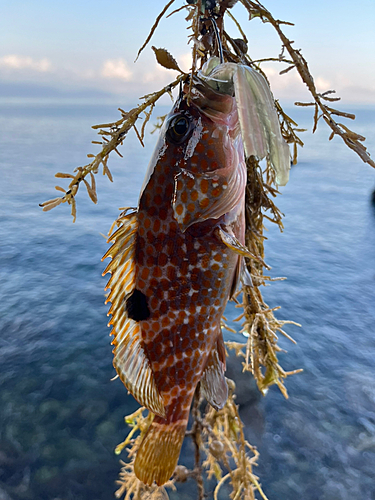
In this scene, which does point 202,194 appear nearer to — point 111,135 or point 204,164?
point 204,164

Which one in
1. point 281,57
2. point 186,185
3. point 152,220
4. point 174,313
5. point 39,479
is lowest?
point 39,479

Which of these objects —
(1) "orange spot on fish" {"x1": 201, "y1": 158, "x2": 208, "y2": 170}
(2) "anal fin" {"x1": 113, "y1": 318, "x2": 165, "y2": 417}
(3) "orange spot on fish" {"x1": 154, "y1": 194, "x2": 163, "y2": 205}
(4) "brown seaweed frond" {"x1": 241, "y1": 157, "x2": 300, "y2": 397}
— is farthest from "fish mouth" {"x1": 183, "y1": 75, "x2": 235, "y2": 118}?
(2) "anal fin" {"x1": 113, "y1": 318, "x2": 165, "y2": 417}

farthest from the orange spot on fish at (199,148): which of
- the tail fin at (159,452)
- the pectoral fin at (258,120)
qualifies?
the tail fin at (159,452)

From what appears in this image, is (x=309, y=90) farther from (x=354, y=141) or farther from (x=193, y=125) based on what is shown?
(x=193, y=125)

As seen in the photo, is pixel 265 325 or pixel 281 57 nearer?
pixel 281 57

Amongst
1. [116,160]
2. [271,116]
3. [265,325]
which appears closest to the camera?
[271,116]

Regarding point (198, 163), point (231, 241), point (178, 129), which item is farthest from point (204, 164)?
point (231, 241)

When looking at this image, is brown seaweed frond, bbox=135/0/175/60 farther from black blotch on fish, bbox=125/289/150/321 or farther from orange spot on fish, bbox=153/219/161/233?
black blotch on fish, bbox=125/289/150/321

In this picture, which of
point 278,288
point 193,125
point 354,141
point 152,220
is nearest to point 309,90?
point 354,141

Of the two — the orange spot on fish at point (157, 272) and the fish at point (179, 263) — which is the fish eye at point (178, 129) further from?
the orange spot on fish at point (157, 272)
